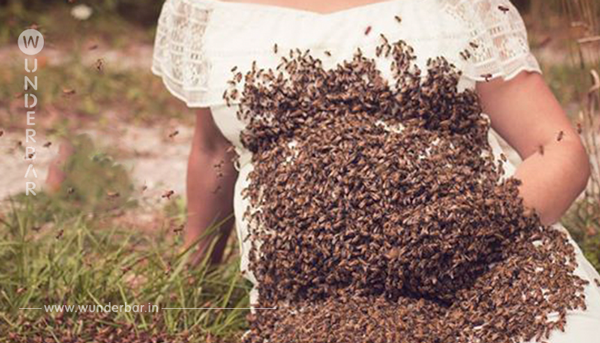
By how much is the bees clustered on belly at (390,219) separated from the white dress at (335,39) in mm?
51

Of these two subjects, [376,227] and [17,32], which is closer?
[376,227]

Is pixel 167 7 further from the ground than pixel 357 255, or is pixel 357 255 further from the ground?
pixel 167 7

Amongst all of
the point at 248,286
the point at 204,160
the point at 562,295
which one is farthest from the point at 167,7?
the point at 562,295

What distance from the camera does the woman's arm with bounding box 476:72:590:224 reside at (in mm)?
2418

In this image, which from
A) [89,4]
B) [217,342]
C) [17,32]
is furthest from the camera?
[89,4]

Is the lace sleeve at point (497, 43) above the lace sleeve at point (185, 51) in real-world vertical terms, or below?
above

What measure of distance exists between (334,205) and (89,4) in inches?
262

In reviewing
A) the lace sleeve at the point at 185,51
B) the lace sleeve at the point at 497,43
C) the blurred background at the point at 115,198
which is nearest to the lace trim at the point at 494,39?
the lace sleeve at the point at 497,43

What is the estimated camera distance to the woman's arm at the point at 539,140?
2.42 meters

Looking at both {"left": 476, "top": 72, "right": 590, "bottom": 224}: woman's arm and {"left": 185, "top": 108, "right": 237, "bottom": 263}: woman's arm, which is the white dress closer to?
{"left": 476, "top": 72, "right": 590, "bottom": 224}: woman's arm

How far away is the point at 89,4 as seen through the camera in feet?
28.0

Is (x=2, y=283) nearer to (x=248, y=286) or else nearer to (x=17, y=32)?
(x=248, y=286)

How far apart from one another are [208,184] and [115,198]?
49.4 inches
